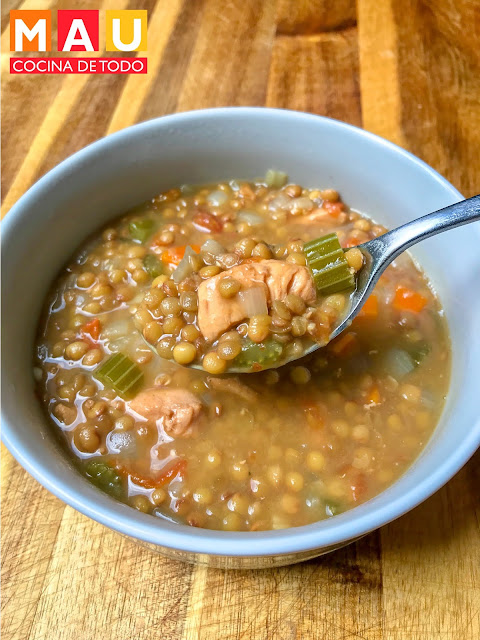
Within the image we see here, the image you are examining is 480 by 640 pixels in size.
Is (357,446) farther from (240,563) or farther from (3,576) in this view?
(3,576)

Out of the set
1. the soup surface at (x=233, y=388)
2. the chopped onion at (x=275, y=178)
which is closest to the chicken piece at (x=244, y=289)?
the soup surface at (x=233, y=388)

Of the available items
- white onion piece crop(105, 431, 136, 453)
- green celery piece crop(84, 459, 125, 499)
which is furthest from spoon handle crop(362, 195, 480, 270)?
green celery piece crop(84, 459, 125, 499)

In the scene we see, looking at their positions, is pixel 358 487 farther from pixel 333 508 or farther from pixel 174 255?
pixel 174 255

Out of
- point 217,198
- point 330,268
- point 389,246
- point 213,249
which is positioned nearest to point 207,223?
point 217,198

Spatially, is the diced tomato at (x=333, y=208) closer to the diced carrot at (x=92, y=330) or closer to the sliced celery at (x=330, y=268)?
the sliced celery at (x=330, y=268)

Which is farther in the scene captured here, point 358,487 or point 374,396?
point 374,396

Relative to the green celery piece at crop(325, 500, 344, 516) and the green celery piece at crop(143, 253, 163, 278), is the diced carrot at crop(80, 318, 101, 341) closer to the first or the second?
the green celery piece at crop(143, 253, 163, 278)

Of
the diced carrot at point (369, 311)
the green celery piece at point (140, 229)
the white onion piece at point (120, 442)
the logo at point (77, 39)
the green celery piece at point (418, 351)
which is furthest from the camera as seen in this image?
the logo at point (77, 39)
